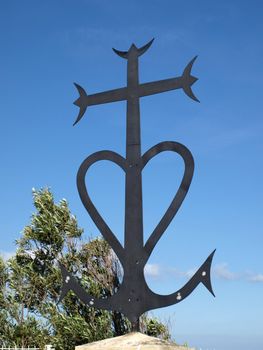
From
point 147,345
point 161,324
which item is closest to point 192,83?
point 147,345

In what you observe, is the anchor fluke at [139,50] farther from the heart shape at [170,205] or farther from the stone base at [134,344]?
the stone base at [134,344]

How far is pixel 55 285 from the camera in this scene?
1711cm

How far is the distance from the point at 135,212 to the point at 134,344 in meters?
1.41

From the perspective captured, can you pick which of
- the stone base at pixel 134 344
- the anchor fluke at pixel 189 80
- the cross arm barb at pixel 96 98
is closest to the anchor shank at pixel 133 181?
the cross arm barb at pixel 96 98

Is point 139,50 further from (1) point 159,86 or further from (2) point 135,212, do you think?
(2) point 135,212

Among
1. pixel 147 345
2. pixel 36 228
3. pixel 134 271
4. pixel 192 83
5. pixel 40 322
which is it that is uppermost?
pixel 36 228

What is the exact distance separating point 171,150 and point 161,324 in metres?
9.64

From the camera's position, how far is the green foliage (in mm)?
15305

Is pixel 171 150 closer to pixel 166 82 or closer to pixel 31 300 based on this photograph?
pixel 166 82

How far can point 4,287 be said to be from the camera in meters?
17.7

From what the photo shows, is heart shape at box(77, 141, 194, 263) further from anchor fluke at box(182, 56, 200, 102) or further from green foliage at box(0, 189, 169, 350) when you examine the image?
green foliage at box(0, 189, 169, 350)

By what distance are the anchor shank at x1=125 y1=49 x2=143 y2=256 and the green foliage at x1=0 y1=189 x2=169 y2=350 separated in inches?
364

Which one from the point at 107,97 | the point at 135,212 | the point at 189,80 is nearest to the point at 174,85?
the point at 189,80

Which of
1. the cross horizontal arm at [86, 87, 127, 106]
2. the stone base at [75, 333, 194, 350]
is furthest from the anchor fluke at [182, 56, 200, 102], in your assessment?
the stone base at [75, 333, 194, 350]
